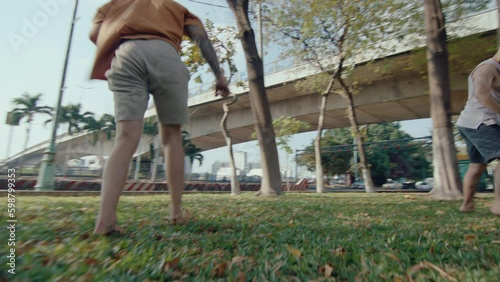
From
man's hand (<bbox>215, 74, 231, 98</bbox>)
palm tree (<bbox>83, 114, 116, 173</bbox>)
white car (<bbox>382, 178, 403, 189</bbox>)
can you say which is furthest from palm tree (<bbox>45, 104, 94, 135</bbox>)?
man's hand (<bbox>215, 74, 231, 98</bbox>)

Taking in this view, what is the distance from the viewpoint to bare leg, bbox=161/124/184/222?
2.47m

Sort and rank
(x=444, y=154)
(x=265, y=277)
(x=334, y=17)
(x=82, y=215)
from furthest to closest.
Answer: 1. (x=334, y=17)
2. (x=444, y=154)
3. (x=82, y=215)
4. (x=265, y=277)

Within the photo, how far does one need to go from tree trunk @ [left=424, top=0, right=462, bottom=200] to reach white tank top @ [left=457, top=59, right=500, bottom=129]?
3308 mm

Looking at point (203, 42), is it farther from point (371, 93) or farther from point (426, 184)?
point (426, 184)

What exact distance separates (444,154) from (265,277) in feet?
21.5

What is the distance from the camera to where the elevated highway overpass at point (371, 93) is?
11047 mm

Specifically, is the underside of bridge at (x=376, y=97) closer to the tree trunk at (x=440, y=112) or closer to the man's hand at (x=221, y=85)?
the tree trunk at (x=440, y=112)

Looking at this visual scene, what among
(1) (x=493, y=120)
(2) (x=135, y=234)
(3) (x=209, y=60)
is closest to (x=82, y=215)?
(2) (x=135, y=234)

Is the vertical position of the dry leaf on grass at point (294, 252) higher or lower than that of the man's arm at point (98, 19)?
lower

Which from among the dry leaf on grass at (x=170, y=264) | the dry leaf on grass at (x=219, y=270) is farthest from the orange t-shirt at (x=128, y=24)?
the dry leaf on grass at (x=219, y=270)

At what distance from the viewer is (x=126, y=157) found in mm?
2070

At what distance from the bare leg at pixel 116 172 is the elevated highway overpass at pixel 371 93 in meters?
10.00

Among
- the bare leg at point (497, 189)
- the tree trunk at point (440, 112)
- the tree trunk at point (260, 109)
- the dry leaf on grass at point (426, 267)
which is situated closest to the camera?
the dry leaf on grass at point (426, 267)

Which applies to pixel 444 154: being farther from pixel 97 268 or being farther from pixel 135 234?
pixel 97 268
